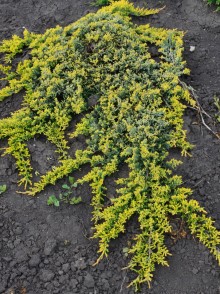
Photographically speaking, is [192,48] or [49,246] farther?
[192,48]

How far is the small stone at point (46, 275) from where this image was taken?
3434 millimetres

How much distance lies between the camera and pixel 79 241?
11.9 feet

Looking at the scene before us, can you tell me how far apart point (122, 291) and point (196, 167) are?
129 centimetres

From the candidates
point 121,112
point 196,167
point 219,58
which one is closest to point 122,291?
point 196,167

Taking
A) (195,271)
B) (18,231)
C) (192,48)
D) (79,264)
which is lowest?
(195,271)

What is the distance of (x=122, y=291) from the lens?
10.9 ft

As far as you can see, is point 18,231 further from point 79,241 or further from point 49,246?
point 79,241

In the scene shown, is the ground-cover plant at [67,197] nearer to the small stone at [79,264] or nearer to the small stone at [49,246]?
the small stone at [49,246]

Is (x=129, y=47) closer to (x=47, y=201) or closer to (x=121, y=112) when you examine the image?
(x=121, y=112)

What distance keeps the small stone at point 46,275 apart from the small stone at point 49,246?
0.50 feet

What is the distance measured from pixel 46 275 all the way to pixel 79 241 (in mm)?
382

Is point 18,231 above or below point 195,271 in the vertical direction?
above

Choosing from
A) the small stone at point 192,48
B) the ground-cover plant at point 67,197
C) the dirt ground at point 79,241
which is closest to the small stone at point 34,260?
the dirt ground at point 79,241

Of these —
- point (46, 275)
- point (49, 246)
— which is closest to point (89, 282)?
point (46, 275)
